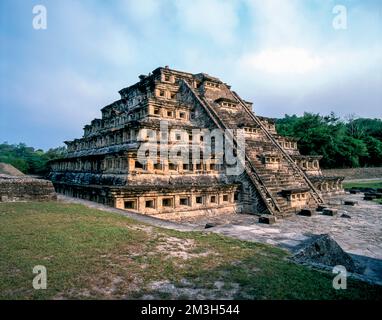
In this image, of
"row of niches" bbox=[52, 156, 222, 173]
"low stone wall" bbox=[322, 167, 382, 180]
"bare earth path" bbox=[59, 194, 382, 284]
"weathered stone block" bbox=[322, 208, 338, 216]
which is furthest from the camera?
"low stone wall" bbox=[322, 167, 382, 180]

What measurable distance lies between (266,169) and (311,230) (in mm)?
5781

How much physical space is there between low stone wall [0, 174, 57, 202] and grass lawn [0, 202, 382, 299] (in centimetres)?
415

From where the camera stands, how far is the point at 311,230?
34.8 feet

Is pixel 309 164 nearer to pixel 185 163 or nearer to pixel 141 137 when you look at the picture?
pixel 185 163

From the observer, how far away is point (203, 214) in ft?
45.6

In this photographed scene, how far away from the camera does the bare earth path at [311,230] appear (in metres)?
7.84

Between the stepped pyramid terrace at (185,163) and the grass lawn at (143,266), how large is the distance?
15.6ft

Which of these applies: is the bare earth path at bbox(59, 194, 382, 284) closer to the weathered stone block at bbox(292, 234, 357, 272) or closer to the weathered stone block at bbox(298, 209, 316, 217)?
the weathered stone block at bbox(298, 209, 316, 217)

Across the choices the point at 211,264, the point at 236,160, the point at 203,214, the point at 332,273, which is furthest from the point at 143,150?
the point at 332,273

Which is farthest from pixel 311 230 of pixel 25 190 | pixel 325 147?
pixel 325 147

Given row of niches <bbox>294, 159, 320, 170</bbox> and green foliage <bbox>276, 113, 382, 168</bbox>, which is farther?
green foliage <bbox>276, 113, 382, 168</bbox>

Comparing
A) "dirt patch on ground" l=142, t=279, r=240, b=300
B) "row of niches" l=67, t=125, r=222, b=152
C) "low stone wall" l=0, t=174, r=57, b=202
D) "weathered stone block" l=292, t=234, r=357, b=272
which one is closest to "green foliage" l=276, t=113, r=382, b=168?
"row of niches" l=67, t=125, r=222, b=152

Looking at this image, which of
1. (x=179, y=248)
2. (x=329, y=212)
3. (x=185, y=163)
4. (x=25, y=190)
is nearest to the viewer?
(x=179, y=248)

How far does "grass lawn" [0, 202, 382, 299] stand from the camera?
157 inches
